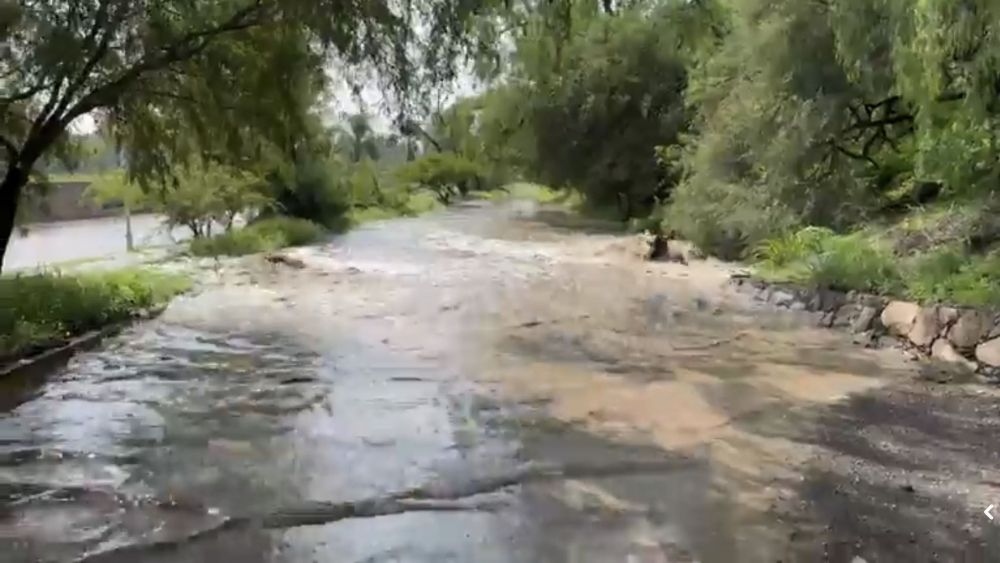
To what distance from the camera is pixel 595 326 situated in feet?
48.1

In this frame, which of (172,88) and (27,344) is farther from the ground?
(172,88)

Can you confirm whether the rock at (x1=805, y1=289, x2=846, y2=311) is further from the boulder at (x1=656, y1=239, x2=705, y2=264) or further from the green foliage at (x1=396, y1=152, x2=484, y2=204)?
the green foliage at (x1=396, y1=152, x2=484, y2=204)

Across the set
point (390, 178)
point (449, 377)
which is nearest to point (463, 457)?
point (449, 377)

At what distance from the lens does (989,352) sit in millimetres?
10781

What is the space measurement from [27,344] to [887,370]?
906cm

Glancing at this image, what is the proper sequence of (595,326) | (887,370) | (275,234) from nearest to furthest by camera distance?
1. (887,370)
2. (595,326)
3. (275,234)

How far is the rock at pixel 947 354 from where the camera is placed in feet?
36.3

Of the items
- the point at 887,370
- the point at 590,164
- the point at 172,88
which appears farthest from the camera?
the point at 590,164

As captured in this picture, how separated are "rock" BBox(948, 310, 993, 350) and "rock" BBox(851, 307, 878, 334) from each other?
5.75 ft

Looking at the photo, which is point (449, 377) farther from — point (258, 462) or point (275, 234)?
point (275, 234)

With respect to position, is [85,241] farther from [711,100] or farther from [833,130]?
[833,130]

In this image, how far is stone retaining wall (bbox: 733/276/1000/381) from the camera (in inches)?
433

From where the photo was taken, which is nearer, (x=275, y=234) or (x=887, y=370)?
(x=887, y=370)

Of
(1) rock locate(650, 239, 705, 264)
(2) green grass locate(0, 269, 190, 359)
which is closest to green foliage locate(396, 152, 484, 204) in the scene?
(1) rock locate(650, 239, 705, 264)
